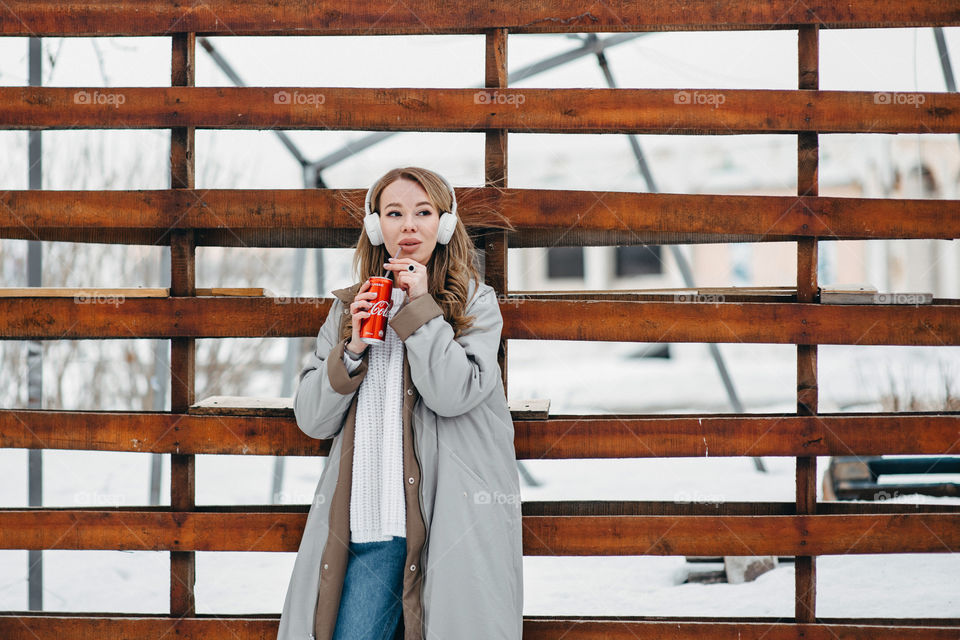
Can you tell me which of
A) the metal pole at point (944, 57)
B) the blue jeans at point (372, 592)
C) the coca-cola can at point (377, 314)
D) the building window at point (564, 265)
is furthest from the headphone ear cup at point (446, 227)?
the building window at point (564, 265)

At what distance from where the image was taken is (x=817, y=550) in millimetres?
2727

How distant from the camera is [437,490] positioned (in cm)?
220

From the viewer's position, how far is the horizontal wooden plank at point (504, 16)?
2.71 m

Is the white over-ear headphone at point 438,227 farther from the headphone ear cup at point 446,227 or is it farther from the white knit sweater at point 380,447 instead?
the white knit sweater at point 380,447

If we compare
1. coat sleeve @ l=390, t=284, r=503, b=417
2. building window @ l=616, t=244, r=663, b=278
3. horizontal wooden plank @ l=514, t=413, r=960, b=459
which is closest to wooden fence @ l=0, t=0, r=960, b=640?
horizontal wooden plank @ l=514, t=413, r=960, b=459

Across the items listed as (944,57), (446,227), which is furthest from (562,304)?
(944,57)

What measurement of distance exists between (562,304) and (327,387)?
888mm

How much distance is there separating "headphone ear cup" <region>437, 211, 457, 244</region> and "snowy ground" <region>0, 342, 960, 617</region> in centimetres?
128

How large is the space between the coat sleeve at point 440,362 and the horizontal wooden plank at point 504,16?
3.58ft

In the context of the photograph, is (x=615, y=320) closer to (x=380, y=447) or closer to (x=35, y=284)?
Answer: (x=380, y=447)

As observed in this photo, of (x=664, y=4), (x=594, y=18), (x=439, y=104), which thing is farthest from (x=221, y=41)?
(x=664, y=4)

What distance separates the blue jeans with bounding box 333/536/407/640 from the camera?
2158 millimetres

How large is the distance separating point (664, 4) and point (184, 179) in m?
1.69

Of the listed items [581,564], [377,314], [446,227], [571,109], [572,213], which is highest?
[571,109]
